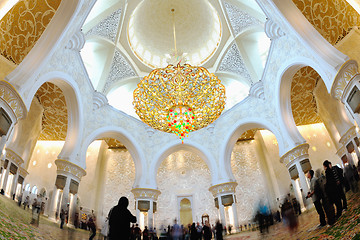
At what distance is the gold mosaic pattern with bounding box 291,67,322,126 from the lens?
7.86m

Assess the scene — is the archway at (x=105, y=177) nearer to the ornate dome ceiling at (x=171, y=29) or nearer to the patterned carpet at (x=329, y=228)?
the ornate dome ceiling at (x=171, y=29)

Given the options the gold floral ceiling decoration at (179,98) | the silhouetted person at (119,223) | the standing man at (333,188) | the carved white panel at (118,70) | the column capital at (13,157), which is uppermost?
the carved white panel at (118,70)

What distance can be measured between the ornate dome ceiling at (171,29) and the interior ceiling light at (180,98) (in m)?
2.74

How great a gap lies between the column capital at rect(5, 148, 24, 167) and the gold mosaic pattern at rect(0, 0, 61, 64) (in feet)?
10.2

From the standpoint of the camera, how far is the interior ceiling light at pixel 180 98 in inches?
248

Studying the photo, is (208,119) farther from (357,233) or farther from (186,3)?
(186,3)

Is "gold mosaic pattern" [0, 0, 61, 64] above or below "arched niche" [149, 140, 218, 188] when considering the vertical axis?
above

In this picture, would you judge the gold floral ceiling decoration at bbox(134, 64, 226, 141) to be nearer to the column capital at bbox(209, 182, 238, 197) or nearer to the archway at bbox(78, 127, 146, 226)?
the column capital at bbox(209, 182, 238, 197)

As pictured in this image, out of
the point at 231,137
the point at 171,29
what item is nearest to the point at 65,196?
the point at 231,137

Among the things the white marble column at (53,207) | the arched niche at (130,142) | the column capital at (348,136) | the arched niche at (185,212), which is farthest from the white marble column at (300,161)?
the white marble column at (53,207)

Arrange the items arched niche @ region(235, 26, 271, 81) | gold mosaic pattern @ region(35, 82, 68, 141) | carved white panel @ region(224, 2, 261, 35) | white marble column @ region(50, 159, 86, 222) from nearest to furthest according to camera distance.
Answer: white marble column @ region(50, 159, 86, 222)
gold mosaic pattern @ region(35, 82, 68, 141)
carved white panel @ region(224, 2, 261, 35)
arched niche @ region(235, 26, 271, 81)

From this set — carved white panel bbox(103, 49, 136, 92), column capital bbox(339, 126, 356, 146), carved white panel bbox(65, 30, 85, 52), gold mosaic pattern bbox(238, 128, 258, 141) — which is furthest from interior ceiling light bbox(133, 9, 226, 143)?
gold mosaic pattern bbox(238, 128, 258, 141)

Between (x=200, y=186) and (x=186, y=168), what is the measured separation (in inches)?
36.1

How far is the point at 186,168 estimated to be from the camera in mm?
10859
